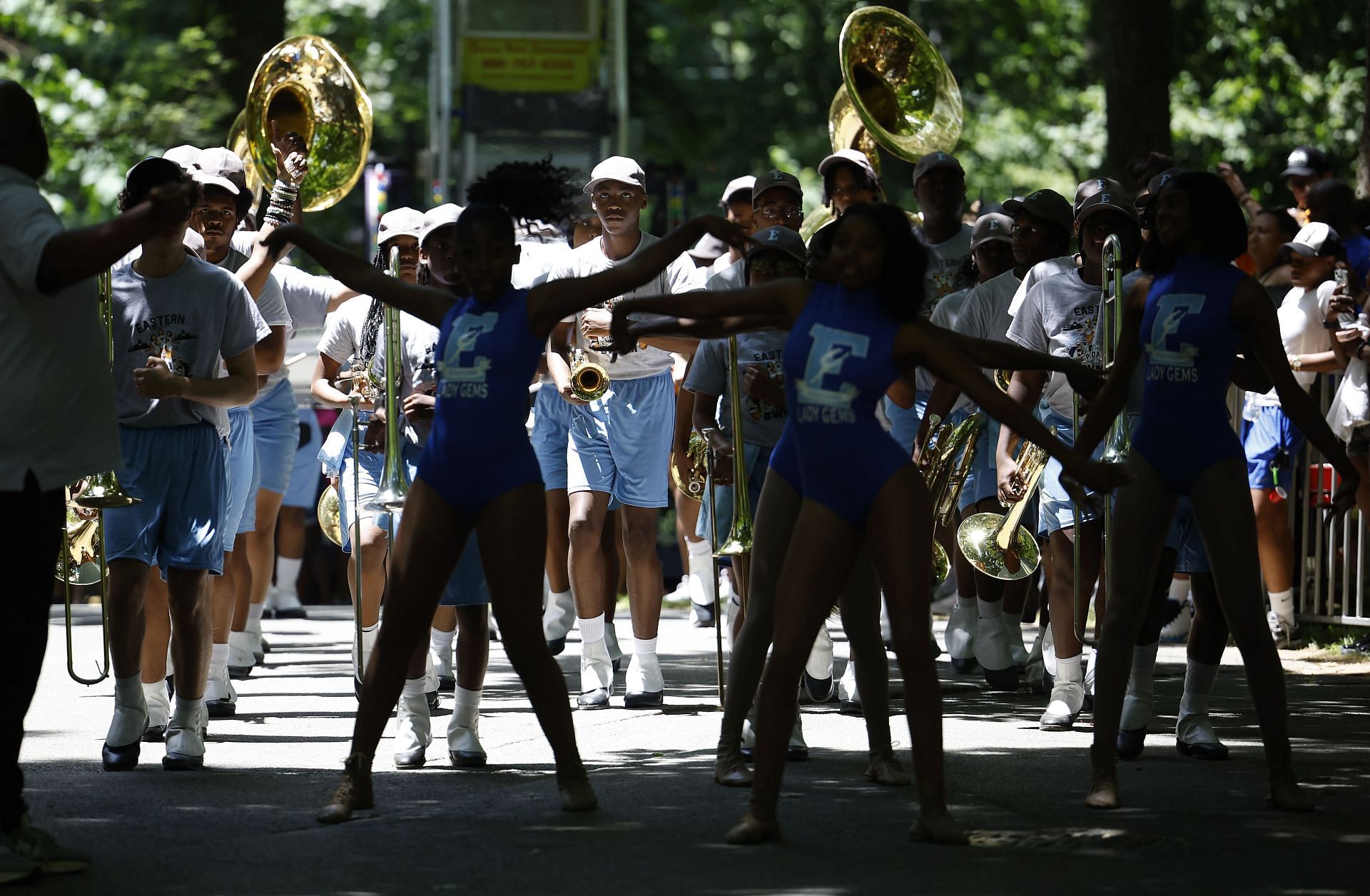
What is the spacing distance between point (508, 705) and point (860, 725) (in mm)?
1833

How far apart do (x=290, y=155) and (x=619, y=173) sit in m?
1.55

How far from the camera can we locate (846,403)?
6336mm

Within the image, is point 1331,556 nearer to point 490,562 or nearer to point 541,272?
point 541,272

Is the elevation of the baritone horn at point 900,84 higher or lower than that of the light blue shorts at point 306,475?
higher

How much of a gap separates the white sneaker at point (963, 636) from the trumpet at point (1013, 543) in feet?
4.49

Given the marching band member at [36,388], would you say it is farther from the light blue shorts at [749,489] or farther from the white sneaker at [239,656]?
the white sneaker at [239,656]

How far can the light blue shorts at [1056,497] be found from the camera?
888 cm

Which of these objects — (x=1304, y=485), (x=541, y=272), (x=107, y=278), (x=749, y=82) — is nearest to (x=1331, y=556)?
(x=1304, y=485)

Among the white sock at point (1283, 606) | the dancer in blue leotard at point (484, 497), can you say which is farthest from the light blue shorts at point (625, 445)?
the white sock at point (1283, 606)

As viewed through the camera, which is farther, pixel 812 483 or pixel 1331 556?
pixel 1331 556

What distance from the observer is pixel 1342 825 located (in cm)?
668

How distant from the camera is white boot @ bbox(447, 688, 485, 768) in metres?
7.90

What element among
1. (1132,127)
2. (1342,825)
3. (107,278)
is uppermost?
(1132,127)

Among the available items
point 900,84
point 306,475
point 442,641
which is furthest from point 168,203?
point 306,475
